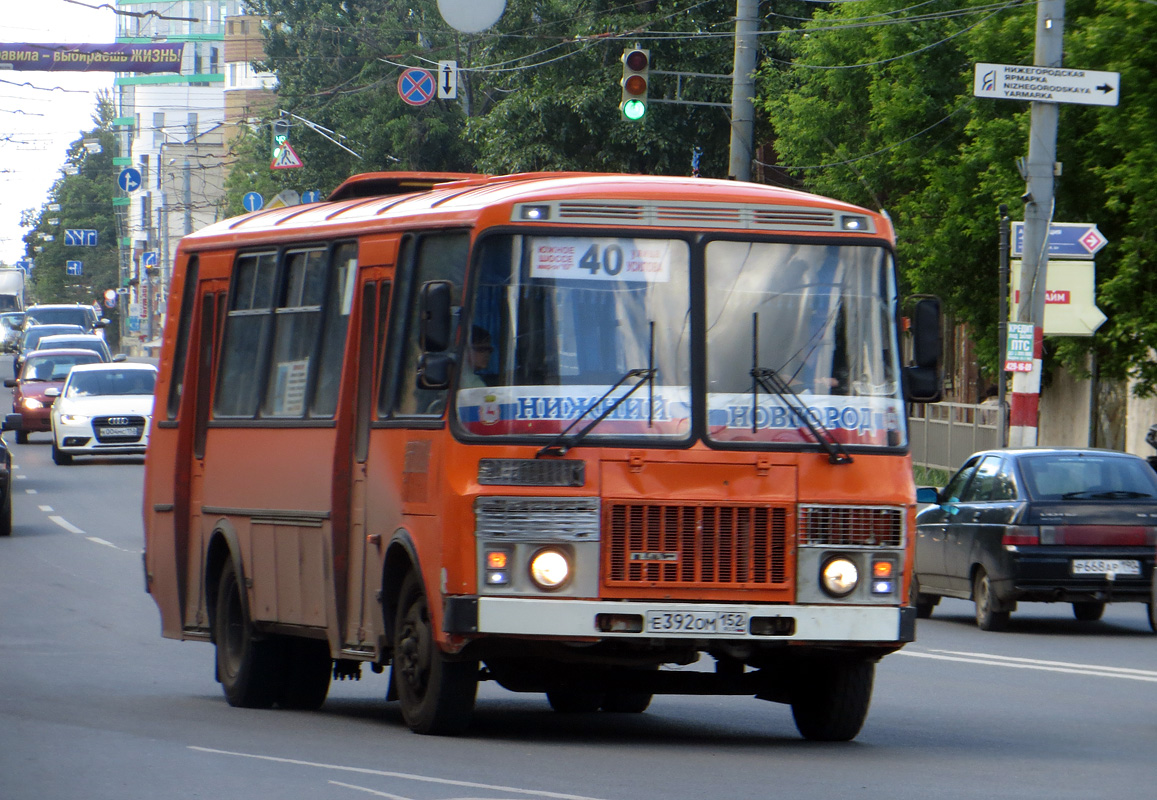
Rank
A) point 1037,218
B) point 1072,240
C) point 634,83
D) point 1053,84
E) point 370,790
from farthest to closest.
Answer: point 634,83
point 1072,240
point 1037,218
point 1053,84
point 370,790

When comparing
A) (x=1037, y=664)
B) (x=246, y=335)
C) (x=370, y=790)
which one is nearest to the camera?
(x=370, y=790)

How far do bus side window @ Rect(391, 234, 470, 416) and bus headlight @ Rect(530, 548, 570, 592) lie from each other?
830 mm

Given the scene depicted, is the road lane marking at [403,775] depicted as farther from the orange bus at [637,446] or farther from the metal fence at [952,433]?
the metal fence at [952,433]

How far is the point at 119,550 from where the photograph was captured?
80.6ft

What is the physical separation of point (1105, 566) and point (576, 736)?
786cm

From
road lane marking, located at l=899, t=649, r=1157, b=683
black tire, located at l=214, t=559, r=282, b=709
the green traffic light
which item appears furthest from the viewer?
the green traffic light

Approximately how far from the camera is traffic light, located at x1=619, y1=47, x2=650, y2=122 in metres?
26.5

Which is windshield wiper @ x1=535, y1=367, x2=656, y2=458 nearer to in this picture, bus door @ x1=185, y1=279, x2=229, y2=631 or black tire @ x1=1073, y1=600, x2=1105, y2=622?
bus door @ x1=185, y1=279, x2=229, y2=631

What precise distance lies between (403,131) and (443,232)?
59965 mm

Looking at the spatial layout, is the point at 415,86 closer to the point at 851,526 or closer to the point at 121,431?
the point at 121,431

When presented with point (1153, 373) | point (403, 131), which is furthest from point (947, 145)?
point (403, 131)

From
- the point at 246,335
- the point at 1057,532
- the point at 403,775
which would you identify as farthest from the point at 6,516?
the point at 403,775

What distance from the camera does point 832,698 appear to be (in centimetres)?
1088

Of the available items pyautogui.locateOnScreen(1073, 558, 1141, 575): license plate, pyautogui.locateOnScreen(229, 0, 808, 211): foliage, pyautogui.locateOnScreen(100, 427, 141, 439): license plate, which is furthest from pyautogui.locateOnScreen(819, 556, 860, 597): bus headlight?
pyautogui.locateOnScreen(229, 0, 808, 211): foliage
